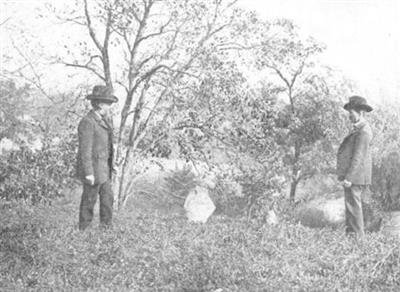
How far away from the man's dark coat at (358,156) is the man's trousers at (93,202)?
3.67m

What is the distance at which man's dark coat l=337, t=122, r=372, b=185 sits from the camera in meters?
8.83

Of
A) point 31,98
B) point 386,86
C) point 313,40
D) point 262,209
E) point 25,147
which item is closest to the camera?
point 262,209

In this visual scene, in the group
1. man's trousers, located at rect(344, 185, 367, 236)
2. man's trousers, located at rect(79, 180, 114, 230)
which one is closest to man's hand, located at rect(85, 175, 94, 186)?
man's trousers, located at rect(79, 180, 114, 230)

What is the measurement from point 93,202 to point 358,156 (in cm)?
408

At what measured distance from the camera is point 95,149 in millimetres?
9078

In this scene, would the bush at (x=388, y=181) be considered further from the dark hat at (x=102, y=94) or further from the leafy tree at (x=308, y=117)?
the dark hat at (x=102, y=94)

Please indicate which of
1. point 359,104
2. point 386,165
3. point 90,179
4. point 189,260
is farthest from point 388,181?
point 189,260

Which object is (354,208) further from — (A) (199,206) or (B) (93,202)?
(A) (199,206)

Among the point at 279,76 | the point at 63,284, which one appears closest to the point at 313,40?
the point at 279,76

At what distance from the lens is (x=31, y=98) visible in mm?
17406

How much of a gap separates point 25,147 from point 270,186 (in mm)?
5363

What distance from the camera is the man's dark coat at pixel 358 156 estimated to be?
8828 millimetres

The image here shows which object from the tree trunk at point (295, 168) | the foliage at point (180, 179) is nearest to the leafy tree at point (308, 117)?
the tree trunk at point (295, 168)

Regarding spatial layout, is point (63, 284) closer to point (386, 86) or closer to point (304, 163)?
point (304, 163)
